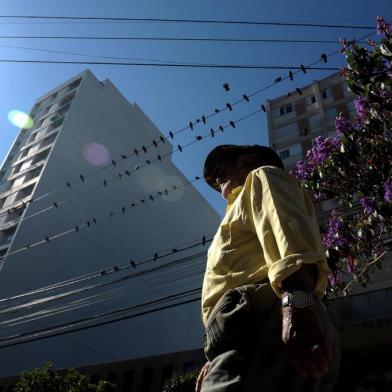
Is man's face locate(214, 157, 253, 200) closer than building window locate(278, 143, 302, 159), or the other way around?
man's face locate(214, 157, 253, 200)

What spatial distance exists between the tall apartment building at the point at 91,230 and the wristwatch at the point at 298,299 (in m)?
16.7

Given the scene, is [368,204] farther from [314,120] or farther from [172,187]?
[172,187]

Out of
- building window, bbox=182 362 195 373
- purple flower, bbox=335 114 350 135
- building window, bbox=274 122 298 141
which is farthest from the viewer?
building window, bbox=274 122 298 141

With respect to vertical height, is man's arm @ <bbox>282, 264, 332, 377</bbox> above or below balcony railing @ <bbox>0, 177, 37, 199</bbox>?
below

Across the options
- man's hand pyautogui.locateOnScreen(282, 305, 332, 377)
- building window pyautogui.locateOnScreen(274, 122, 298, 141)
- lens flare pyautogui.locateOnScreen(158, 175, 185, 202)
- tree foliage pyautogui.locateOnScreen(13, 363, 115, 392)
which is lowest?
man's hand pyautogui.locateOnScreen(282, 305, 332, 377)

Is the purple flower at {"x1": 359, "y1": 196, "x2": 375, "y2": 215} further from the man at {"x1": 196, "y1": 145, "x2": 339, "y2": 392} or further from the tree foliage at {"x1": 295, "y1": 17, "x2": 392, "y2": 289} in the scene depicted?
the man at {"x1": 196, "y1": 145, "x2": 339, "y2": 392}

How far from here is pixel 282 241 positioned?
5.41ft

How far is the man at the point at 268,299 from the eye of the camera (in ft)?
4.81

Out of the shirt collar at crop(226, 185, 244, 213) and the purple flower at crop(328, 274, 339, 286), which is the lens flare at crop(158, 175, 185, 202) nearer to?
the purple flower at crop(328, 274, 339, 286)

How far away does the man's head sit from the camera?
245cm

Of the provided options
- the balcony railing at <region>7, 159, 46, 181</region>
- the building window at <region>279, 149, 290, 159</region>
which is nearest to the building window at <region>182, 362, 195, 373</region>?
the building window at <region>279, 149, 290, 159</region>

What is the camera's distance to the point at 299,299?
1506 mm

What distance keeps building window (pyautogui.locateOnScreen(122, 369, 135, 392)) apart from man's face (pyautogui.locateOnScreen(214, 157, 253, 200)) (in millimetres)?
12764

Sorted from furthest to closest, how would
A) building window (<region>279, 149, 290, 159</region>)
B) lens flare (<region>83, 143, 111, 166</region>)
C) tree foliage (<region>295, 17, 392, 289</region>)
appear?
lens flare (<region>83, 143, 111, 166</region>) < building window (<region>279, 149, 290, 159</region>) < tree foliage (<region>295, 17, 392, 289</region>)
